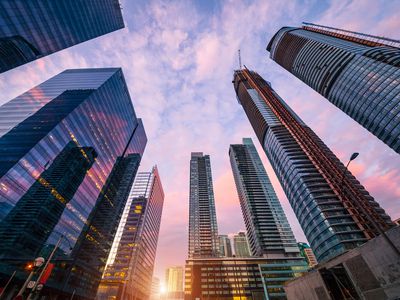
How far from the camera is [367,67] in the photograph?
84.6 metres

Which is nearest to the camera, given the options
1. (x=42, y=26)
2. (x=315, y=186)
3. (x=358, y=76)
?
(x=42, y=26)

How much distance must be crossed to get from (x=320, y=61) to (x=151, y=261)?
594 ft

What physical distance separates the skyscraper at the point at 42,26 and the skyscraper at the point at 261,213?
128m

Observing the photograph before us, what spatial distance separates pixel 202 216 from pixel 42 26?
143m

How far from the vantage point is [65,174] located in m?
69.8

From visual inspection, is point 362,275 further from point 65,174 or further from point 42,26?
point 42,26

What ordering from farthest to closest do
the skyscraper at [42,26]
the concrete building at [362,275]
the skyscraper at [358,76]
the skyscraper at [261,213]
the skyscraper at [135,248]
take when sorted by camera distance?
the skyscraper at [261,213] < the skyscraper at [135,248] < the skyscraper at [358,76] < the skyscraper at [42,26] < the concrete building at [362,275]

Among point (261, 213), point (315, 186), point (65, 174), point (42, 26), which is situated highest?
point (42, 26)

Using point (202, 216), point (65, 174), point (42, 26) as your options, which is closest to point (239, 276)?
point (202, 216)

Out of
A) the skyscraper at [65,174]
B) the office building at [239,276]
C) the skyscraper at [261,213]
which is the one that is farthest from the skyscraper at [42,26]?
the skyscraper at [261,213]

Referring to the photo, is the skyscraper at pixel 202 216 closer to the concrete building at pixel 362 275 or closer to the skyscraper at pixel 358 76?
the skyscraper at pixel 358 76

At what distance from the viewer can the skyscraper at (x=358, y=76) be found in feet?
246

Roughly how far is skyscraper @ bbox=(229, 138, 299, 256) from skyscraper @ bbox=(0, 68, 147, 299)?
278ft

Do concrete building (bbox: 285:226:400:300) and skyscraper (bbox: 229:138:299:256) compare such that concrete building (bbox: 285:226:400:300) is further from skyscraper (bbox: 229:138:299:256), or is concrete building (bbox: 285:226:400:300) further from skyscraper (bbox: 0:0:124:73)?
skyscraper (bbox: 229:138:299:256)
